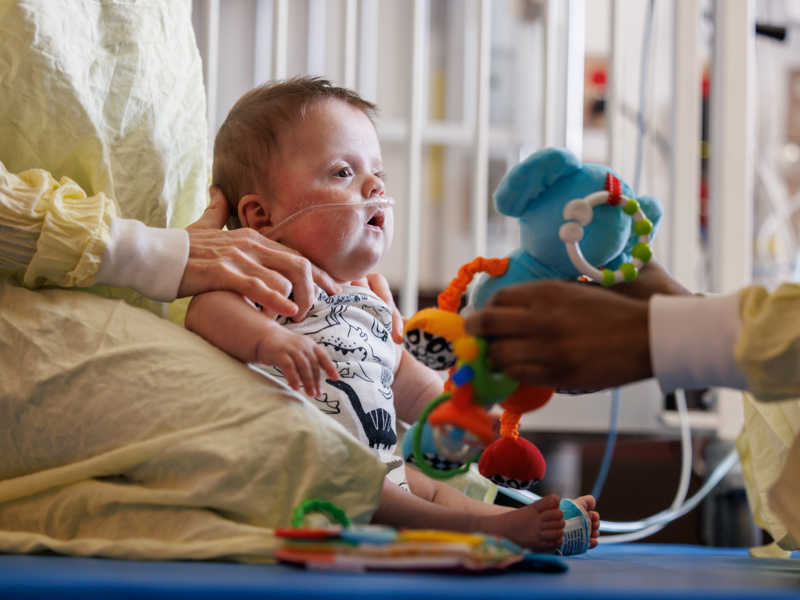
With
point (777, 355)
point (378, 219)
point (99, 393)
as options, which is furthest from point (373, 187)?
point (777, 355)

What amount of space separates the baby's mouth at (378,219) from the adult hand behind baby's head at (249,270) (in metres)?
0.15

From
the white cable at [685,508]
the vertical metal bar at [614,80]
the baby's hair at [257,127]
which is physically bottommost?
the white cable at [685,508]

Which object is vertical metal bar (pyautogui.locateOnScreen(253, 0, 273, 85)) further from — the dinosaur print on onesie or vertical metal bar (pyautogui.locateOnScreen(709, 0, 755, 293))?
the dinosaur print on onesie

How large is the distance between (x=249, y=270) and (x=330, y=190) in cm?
19

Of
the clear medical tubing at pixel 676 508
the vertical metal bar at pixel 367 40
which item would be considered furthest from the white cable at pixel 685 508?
the vertical metal bar at pixel 367 40

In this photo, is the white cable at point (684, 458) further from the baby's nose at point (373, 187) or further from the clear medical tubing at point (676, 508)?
the baby's nose at point (373, 187)

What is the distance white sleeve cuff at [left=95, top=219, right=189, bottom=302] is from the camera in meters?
0.76

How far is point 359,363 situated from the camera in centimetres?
88

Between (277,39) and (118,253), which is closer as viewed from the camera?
(118,253)

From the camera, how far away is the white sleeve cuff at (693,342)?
57 cm

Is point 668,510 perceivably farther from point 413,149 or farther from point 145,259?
point 145,259

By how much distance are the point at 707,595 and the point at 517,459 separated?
0.31 m

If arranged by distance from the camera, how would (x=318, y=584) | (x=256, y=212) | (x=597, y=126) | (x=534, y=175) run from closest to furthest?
(x=318, y=584)
(x=534, y=175)
(x=256, y=212)
(x=597, y=126)

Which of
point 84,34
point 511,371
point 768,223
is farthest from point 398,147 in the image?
point 511,371
